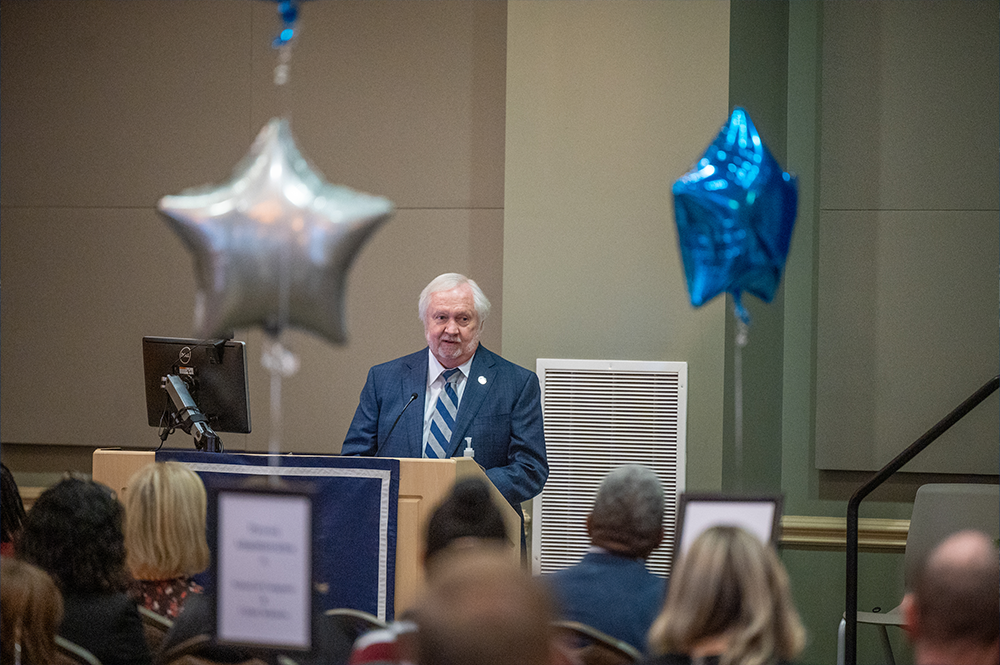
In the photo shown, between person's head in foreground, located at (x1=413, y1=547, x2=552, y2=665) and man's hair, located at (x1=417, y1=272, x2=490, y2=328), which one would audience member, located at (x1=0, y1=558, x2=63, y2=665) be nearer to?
person's head in foreground, located at (x1=413, y1=547, x2=552, y2=665)

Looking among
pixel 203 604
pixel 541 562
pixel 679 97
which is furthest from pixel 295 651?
pixel 679 97

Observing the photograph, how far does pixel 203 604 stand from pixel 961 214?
12.6 ft

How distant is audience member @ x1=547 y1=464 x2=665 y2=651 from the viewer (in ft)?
6.68

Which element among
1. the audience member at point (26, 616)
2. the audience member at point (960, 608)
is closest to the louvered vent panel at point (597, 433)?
the audience member at point (960, 608)

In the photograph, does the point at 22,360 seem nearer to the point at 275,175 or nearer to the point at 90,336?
the point at 90,336

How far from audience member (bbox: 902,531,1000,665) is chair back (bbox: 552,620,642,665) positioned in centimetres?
49

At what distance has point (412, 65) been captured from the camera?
16.0ft

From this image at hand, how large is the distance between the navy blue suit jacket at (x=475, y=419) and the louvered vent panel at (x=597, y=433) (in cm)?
77

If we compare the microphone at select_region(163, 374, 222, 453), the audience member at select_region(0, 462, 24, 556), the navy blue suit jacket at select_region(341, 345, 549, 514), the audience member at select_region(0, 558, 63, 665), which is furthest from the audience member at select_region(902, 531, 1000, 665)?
the audience member at select_region(0, 462, 24, 556)

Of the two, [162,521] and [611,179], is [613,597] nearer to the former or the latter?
[162,521]

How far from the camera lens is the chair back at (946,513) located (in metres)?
4.14

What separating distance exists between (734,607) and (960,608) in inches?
14.2

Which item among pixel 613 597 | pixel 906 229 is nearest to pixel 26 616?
pixel 613 597

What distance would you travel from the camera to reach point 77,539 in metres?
2.08
